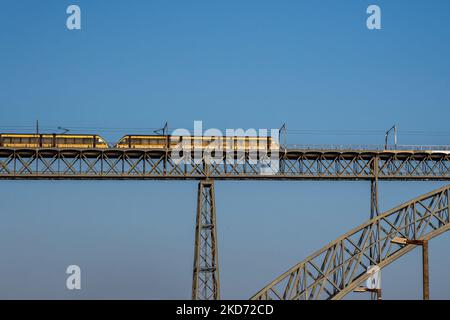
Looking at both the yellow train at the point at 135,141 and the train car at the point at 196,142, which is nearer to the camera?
the train car at the point at 196,142

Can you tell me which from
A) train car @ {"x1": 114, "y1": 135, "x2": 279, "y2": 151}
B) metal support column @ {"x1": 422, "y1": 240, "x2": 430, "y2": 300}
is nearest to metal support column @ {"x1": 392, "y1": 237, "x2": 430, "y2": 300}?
metal support column @ {"x1": 422, "y1": 240, "x2": 430, "y2": 300}

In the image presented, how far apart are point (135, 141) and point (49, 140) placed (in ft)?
24.3

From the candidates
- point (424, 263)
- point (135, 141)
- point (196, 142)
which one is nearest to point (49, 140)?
point (135, 141)

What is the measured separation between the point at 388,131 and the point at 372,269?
986 inches

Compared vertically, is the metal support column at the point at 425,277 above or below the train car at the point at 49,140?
below

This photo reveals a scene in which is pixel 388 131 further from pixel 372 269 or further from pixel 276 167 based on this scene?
pixel 372 269

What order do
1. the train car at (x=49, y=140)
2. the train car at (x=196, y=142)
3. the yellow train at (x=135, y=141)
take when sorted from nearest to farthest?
the train car at (x=196, y=142)
the yellow train at (x=135, y=141)
the train car at (x=49, y=140)

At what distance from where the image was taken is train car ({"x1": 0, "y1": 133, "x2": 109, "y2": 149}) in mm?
94312

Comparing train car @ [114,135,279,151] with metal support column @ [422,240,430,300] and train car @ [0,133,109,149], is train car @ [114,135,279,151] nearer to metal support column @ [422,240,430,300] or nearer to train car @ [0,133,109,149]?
train car @ [0,133,109,149]

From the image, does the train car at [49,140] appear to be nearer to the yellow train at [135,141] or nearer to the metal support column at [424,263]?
the yellow train at [135,141]

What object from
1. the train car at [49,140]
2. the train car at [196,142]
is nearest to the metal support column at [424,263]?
the train car at [196,142]

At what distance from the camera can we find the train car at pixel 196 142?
306ft

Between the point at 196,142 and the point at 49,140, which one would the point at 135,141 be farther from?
the point at 49,140

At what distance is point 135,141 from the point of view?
313 feet
